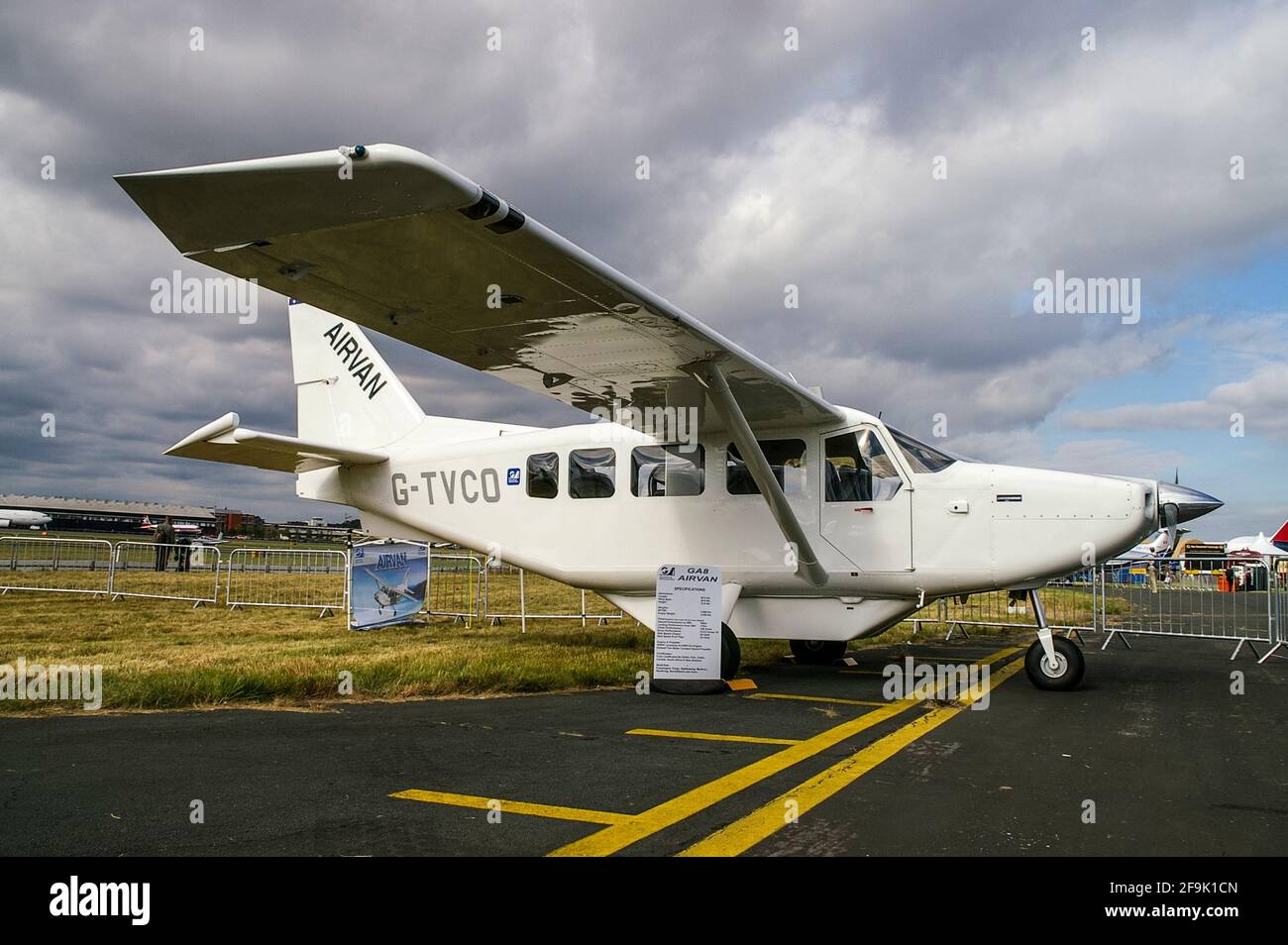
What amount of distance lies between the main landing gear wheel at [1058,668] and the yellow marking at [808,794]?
217 cm

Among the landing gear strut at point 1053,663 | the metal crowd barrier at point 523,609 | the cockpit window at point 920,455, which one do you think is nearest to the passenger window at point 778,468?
the cockpit window at point 920,455

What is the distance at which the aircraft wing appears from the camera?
14.5 feet

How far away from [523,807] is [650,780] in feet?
2.70

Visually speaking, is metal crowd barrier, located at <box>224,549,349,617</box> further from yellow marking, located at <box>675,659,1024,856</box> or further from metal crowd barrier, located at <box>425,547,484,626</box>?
yellow marking, located at <box>675,659,1024,856</box>

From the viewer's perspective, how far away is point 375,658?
8555mm

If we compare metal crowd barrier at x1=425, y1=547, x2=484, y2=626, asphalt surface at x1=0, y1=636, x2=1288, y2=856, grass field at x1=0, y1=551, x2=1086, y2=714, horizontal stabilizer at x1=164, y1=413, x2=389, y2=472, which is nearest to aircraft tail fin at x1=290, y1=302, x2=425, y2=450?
horizontal stabilizer at x1=164, y1=413, x2=389, y2=472

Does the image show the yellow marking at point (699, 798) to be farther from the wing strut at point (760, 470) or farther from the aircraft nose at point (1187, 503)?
the aircraft nose at point (1187, 503)

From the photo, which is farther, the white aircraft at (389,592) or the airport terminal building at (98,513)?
the airport terminal building at (98,513)

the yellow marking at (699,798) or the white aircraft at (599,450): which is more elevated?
the white aircraft at (599,450)

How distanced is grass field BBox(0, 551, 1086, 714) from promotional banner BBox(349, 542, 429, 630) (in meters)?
0.43

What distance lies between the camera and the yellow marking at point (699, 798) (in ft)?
11.0
